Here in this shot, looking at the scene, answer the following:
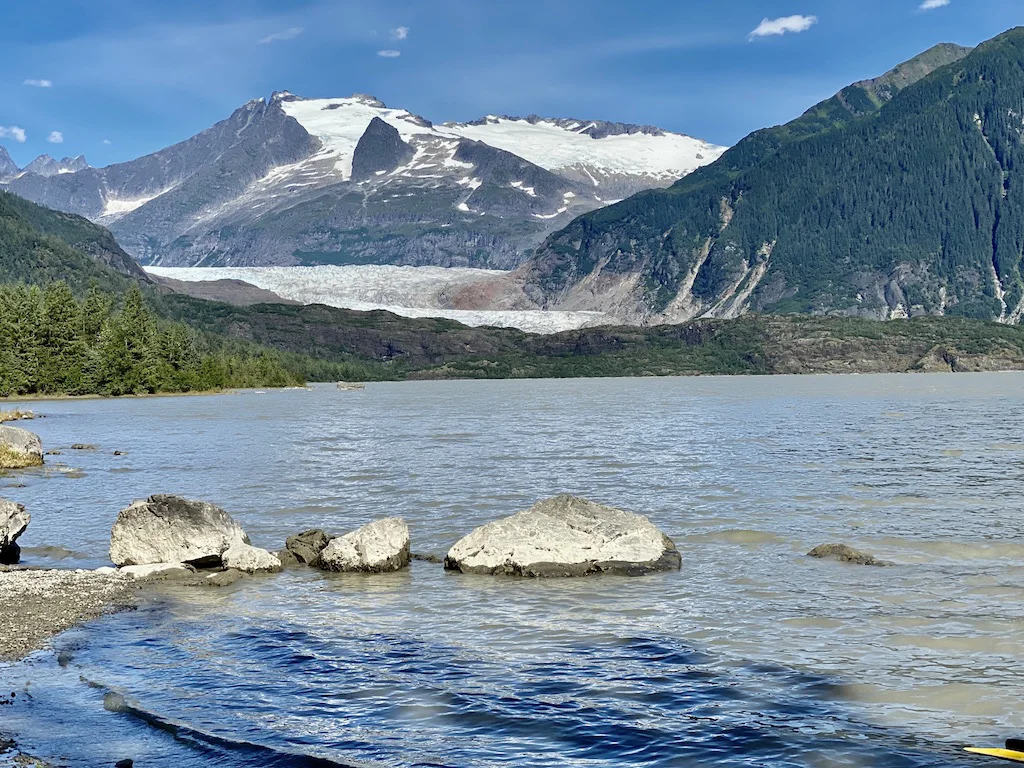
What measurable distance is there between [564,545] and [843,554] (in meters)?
8.98

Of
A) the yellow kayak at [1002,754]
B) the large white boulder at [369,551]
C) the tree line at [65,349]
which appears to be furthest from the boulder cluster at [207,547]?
the tree line at [65,349]

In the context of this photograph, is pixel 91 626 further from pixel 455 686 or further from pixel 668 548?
pixel 668 548

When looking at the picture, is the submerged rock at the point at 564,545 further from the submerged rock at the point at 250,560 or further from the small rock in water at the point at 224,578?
the small rock in water at the point at 224,578

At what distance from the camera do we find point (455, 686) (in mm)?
19266

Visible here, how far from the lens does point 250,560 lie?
31.3 m

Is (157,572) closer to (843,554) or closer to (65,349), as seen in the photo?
(843,554)

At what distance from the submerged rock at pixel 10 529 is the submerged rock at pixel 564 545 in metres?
15.1

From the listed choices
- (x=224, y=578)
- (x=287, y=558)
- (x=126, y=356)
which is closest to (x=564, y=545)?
(x=287, y=558)

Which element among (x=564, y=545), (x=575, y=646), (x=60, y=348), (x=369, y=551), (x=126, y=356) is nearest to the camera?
(x=575, y=646)

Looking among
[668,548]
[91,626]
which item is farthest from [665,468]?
[91,626]

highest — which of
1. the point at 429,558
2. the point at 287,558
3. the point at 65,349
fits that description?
the point at 65,349

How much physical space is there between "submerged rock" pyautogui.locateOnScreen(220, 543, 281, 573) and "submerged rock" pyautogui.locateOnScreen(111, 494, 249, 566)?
0.93m

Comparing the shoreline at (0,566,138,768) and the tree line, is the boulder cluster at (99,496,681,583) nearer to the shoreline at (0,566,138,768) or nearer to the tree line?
the shoreline at (0,566,138,768)

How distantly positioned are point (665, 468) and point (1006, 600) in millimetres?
37038
